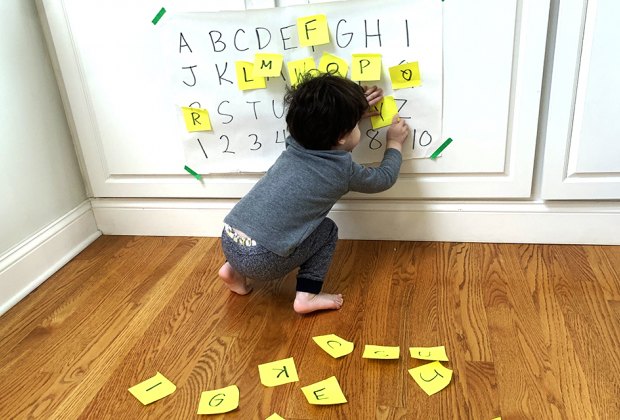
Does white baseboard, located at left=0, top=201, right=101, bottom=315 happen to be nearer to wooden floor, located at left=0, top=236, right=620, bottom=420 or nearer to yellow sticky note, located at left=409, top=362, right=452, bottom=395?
wooden floor, located at left=0, top=236, right=620, bottom=420

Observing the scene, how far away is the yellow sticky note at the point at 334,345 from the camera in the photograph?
107 centimetres

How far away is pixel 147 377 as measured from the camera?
3.45 feet

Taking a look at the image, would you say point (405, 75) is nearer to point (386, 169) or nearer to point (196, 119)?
point (386, 169)

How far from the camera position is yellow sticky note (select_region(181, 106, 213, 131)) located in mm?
1411

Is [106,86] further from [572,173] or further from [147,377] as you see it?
[572,173]

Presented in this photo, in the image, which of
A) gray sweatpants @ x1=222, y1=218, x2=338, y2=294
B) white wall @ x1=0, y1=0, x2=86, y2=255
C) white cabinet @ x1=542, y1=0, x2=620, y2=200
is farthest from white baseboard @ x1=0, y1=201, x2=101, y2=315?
white cabinet @ x1=542, y1=0, x2=620, y2=200

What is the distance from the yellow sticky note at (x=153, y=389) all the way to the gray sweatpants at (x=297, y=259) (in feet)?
0.98

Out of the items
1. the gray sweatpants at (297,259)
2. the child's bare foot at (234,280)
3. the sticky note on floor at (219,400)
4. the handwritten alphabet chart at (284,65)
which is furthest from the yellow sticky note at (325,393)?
the handwritten alphabet chart at (284,65)

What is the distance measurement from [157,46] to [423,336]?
38.6 inches

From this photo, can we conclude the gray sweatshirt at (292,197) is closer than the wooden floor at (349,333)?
No

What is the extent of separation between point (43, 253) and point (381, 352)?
3.20 feet

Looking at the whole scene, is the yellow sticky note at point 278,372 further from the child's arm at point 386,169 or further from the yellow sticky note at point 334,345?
the child's arm at point 386,169

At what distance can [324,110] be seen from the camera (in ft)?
3.67

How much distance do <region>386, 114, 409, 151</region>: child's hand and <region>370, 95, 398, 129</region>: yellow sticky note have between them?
1cm
